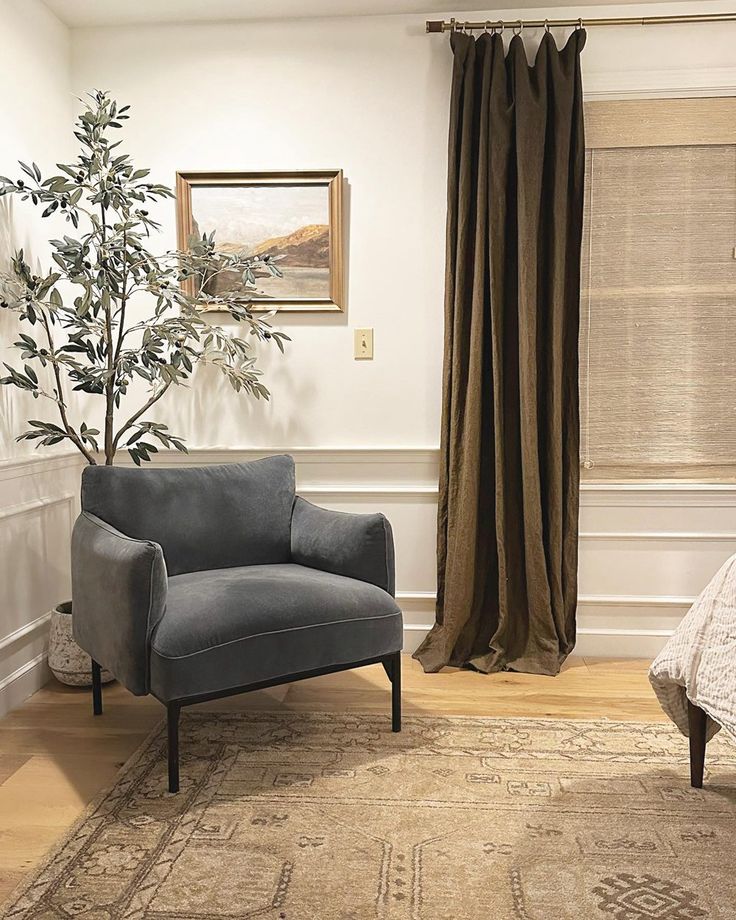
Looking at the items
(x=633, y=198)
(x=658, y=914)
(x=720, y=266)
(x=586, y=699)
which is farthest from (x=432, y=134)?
(x=658, y=914)

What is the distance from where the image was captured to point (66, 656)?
10.2 feet

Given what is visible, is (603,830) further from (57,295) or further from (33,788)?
(57,295)

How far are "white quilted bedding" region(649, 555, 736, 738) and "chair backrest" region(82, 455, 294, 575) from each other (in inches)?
54.6

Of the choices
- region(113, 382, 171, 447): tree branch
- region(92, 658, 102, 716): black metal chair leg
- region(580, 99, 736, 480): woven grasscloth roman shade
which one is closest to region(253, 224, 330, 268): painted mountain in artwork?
region(113, 382, 171, 447): tree branch

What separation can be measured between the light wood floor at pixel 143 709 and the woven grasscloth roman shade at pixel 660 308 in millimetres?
892


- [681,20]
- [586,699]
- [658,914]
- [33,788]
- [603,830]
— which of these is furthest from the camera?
[681,20]

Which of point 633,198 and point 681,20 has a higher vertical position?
point 681,20

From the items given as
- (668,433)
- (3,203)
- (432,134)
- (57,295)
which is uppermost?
(432,134)

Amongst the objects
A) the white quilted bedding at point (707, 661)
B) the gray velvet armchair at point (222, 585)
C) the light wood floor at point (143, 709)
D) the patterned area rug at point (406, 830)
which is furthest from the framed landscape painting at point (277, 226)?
the white quilted bedding at point (707, 661)

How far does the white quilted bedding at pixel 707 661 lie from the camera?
1988 mm

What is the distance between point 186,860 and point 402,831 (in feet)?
1.69

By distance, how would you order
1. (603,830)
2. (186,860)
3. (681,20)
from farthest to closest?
1. (681,20)
2. (603,830)
3. (186,860)

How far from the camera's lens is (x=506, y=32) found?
3381 millimetres

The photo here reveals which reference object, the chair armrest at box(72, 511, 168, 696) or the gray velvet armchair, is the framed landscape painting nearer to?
the gray velvet armchair
